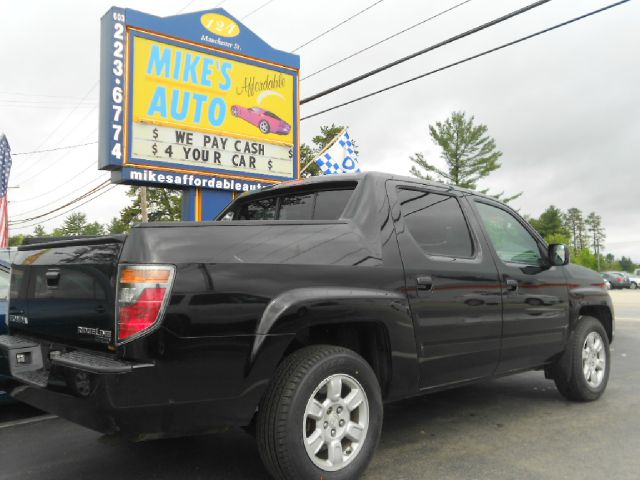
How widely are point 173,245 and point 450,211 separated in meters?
2.24

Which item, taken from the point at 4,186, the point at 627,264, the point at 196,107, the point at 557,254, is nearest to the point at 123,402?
the point at 557,254

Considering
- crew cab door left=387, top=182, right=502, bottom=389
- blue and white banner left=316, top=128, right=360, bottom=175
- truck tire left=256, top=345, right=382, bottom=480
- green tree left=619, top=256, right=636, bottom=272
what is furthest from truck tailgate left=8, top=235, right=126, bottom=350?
green tree left=619, top=256, right=636, bottom=272

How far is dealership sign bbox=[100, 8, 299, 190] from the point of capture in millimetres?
8516

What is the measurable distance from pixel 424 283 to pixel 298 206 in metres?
1.05

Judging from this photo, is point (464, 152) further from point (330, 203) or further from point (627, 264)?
point (627, 264)

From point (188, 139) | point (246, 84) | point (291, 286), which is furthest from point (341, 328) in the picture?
point (246, 84)

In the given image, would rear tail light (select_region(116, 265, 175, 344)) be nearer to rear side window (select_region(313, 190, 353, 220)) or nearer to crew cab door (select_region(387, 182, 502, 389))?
rear side window (select_region(313, 190, 353, 220))

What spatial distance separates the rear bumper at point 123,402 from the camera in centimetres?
241

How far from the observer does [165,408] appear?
8.18 ft

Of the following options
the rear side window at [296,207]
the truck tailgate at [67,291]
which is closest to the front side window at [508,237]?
the rear side window at [296,207]

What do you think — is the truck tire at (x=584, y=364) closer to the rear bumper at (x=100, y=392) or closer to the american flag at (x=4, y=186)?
the rear bumper at (x=100, y=392)

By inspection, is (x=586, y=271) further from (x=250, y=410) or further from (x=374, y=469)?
(x=250, y=410)

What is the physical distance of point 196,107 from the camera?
9.29 m

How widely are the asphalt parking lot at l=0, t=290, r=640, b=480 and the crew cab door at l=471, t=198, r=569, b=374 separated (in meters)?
0.54
